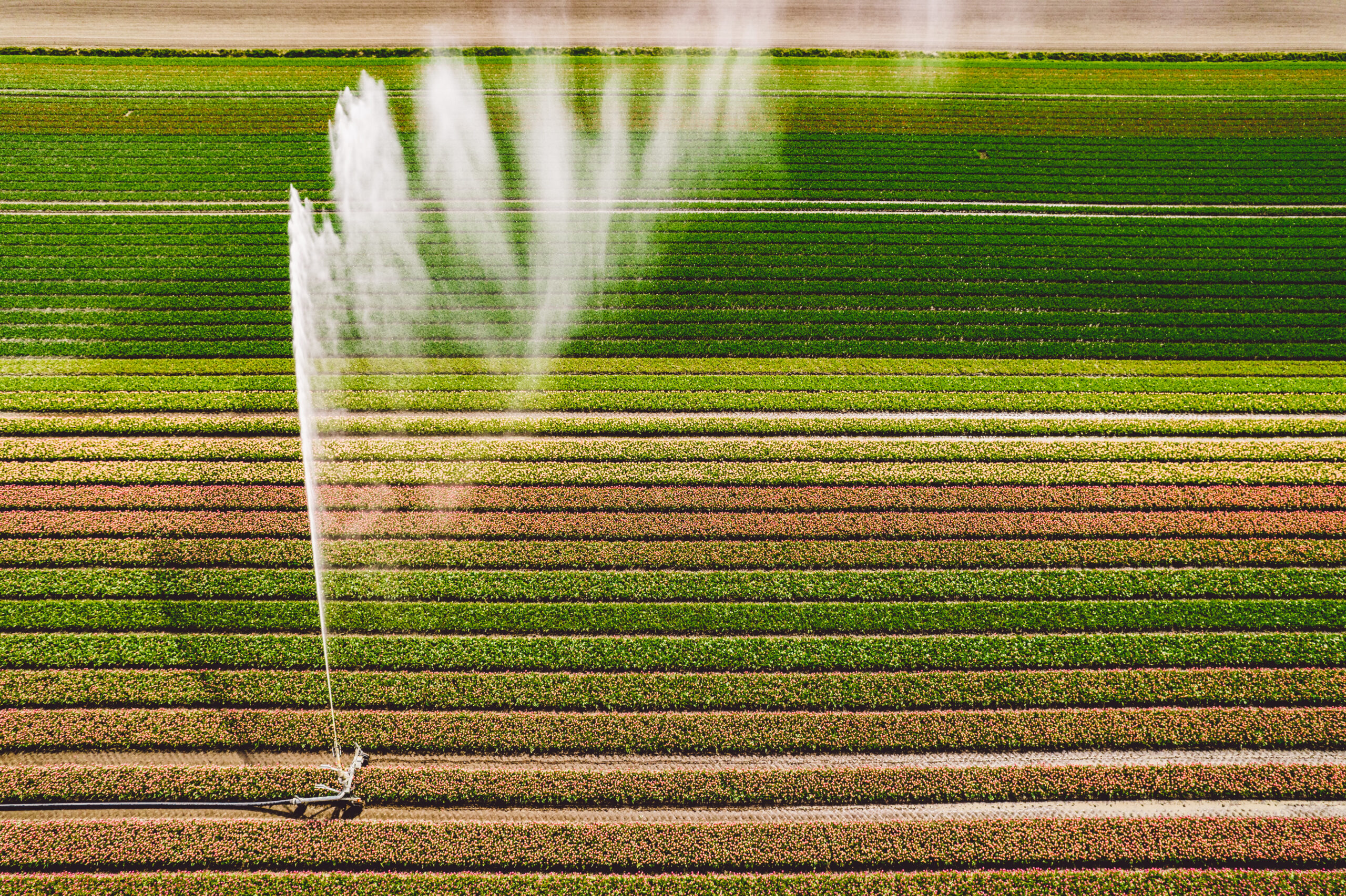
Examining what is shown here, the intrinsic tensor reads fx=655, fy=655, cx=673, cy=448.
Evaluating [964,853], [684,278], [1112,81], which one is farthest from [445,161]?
[1112,81]

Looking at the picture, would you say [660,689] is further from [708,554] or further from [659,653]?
[708,554]

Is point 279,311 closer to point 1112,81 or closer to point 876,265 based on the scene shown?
point 876,265

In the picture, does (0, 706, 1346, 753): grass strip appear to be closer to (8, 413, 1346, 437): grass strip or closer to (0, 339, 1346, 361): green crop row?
(8, 413, 1346, 437): grass strip

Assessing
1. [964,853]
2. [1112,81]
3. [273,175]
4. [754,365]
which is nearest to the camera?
[964,853]

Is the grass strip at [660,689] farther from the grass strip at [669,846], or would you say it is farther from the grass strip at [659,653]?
the grass strip at [669,846]

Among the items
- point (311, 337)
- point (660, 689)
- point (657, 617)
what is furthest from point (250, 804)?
point (311, 337)

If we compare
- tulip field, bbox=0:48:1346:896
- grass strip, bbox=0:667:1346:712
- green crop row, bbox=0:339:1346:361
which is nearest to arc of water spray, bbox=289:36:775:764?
tulip field, bbox=0:48:1346:896

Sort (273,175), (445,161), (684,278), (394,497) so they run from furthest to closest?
1. (445,161)
2. (273,175)
3. (684,278)
4. (394,497)
